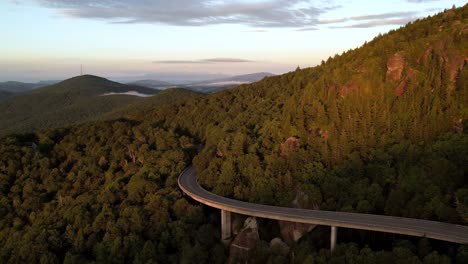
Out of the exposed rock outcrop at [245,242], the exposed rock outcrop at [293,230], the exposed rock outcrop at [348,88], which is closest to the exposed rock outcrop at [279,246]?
the exposed rock outcrop at [293,230]

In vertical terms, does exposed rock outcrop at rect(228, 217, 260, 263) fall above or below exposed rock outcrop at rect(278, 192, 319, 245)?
below

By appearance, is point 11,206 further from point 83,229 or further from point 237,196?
point 237,196

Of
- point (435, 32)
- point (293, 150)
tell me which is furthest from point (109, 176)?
point (435, 32)

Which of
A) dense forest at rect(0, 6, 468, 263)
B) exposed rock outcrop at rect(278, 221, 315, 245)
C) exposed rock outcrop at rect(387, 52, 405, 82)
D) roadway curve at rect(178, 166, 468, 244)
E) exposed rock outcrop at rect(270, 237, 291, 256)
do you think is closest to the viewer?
roadway curve at rect(178, 166, 468, 244)

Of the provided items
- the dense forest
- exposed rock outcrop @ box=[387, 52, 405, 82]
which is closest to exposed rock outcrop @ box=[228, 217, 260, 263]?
the dense forest

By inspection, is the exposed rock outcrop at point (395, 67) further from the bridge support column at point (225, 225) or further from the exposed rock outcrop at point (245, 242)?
the bridge support column at point (225, 225)

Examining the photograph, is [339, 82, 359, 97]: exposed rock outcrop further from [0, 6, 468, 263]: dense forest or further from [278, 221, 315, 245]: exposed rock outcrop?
[278, 221, 315, 245]: exposed rock outcrop
